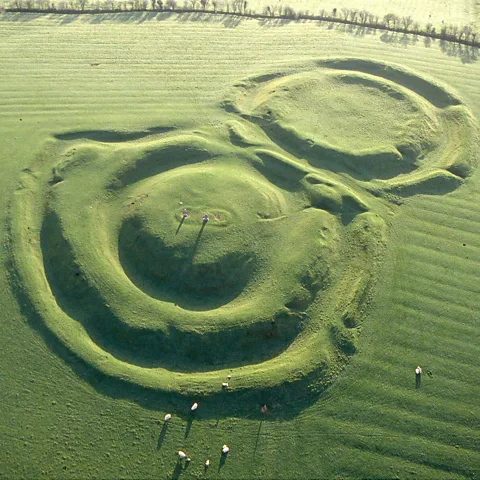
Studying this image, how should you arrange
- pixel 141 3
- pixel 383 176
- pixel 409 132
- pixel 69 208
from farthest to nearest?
pixel 141 3 → pixel 409 132 → pixel 383 176 → pixel 69 208

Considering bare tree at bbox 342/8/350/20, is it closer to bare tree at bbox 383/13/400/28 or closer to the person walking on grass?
bare tree at bbox 383/13/400/28

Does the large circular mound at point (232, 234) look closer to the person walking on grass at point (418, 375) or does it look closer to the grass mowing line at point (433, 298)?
the grass mowing line at point (433, 298)

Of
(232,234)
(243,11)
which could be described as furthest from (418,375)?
(243,11)

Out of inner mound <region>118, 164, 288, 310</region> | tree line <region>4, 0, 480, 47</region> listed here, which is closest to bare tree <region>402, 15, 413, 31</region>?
tree line <region>4, 0, 480, 47</region>

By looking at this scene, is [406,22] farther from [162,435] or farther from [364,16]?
[162,435]

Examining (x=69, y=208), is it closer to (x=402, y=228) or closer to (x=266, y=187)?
(x=266, y=187)

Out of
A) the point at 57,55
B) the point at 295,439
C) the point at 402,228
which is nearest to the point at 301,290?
the point at 295,439
